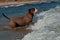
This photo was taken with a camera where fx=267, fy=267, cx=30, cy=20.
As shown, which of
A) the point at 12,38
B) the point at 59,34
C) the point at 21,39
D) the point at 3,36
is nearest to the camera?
the point at 59,34

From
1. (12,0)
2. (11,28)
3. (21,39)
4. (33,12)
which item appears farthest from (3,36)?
(12,0)

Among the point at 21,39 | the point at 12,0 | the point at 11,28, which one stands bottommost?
the point at 12,0

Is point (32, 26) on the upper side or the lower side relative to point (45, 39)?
lower

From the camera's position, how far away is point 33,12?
12.1 meters

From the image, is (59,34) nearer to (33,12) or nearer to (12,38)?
(12,38)

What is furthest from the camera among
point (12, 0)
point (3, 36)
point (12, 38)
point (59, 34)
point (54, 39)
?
point (12, 0)

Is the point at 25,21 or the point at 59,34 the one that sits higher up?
the point at 59,34

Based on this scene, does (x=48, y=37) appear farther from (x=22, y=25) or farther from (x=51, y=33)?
(x=22, y=25)

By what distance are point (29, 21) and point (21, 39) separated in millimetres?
3451

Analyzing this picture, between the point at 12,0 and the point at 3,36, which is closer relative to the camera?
the point at 3,36

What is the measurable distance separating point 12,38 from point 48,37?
193 centimetres

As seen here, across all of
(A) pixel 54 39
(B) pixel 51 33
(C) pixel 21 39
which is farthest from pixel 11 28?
(A) pixel 54 39

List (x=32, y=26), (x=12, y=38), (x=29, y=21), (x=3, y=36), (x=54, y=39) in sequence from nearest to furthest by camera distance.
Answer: (x=54, y=39) < (x=12, y=38) < (x=3, y=36) < (x=32, y=26) < (x=29, y=21)

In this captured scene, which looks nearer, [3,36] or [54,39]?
[54,39]
